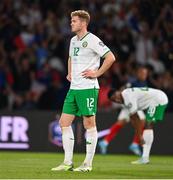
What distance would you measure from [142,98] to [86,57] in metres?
4.80

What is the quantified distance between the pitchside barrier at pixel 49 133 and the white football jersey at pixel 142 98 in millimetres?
3117

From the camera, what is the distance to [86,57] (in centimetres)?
1334

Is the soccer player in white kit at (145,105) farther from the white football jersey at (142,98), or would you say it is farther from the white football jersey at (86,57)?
the white football jersey at (86,57)

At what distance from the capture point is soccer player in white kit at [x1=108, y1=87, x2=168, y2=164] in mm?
17266

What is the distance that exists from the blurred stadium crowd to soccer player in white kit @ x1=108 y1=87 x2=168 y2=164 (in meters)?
4.06

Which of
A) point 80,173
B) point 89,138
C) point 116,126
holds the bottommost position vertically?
point 80,173

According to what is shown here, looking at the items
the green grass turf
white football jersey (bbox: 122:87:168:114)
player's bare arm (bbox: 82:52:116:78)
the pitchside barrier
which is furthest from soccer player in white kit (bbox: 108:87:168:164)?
player's bare arm (bbox: 82:52:116:78)

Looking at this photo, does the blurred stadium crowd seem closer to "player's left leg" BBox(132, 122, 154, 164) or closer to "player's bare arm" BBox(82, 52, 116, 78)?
"player's left leg" BBox(132, 122, 154, 164)

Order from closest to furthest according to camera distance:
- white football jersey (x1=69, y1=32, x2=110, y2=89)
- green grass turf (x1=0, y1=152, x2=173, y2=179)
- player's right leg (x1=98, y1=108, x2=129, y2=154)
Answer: green grass turf (x1=0, y1=152, x2=173, y2=179), white football jersey (x1=69, y1=32, x2=110, y2=89), player's right leg (x1=98, y1=108, x2=129, y2=154)

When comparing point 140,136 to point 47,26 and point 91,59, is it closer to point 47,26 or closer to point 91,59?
point 91,59

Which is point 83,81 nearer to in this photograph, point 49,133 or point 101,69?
point 101,69

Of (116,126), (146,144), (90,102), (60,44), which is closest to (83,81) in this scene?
A: (90,102)

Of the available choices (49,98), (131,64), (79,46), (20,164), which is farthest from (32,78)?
(79,46)

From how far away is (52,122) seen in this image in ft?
70.0
